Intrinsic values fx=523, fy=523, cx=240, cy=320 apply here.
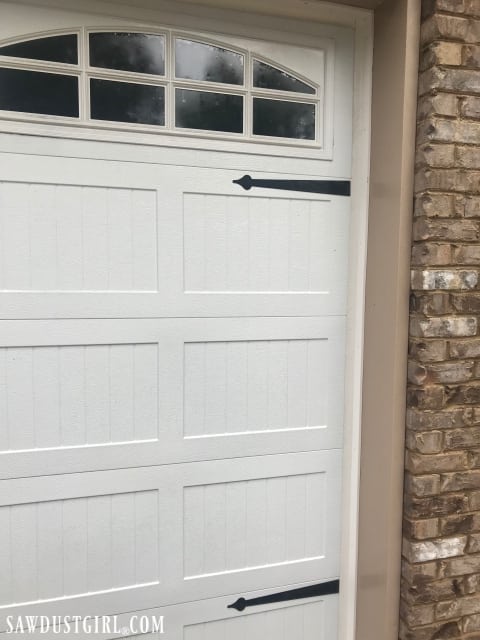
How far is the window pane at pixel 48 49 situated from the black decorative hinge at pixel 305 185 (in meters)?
0.60

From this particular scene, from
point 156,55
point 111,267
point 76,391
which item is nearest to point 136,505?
point 76,391

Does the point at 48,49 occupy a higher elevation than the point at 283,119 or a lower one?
higher

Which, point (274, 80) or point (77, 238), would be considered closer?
point (77, 238)

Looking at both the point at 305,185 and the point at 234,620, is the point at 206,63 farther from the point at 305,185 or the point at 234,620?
the point at 234,620

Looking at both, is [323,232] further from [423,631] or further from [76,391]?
[423,631]

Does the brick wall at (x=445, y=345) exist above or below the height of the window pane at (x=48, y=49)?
below

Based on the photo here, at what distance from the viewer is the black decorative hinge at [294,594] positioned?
1782mm

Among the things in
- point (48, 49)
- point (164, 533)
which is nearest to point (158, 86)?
point (48, 49)

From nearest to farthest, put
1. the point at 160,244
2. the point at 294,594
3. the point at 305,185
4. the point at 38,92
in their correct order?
the point at 38,92, the point at 160,244, the point at 305,185, the point at 294,594

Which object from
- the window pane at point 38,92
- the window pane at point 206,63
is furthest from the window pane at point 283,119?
the window pane at point 38,92

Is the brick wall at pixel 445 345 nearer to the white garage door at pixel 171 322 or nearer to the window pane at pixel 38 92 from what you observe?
the white garage door at pixel 171 322

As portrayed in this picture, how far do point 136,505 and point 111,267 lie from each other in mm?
755

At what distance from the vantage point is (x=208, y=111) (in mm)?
1636

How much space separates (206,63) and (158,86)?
0.17 metres
